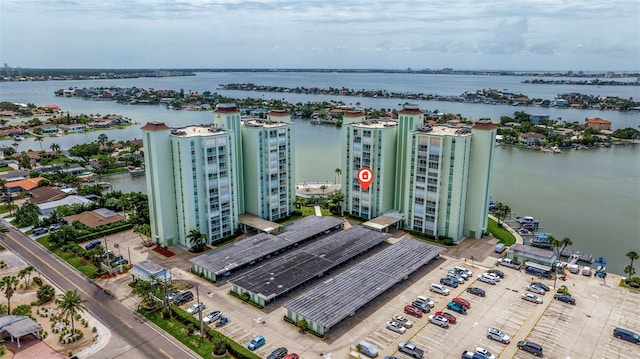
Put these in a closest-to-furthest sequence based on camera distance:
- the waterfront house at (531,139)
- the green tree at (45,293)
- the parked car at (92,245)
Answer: the green tree at (45,293) → the parked car at (92,245) → the waterfront house at (531,139)

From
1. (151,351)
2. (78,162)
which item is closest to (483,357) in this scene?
(151,351)

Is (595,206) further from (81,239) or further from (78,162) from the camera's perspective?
(78,162)

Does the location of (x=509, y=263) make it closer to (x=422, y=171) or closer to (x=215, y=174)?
(x=422, y=171)

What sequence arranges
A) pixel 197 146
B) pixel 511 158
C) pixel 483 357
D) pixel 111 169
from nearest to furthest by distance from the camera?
pixel 483 357 < pixel 197 146 < pixel 111 169 < pixel 511 158

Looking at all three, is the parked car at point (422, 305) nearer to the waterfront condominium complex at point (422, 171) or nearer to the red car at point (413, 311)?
the red car at point (413, 311)

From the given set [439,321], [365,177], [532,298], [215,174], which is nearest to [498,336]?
[439,321]

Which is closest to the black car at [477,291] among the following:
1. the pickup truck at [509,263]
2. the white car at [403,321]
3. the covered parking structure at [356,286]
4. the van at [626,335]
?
the covered parking structure at [356,286]
